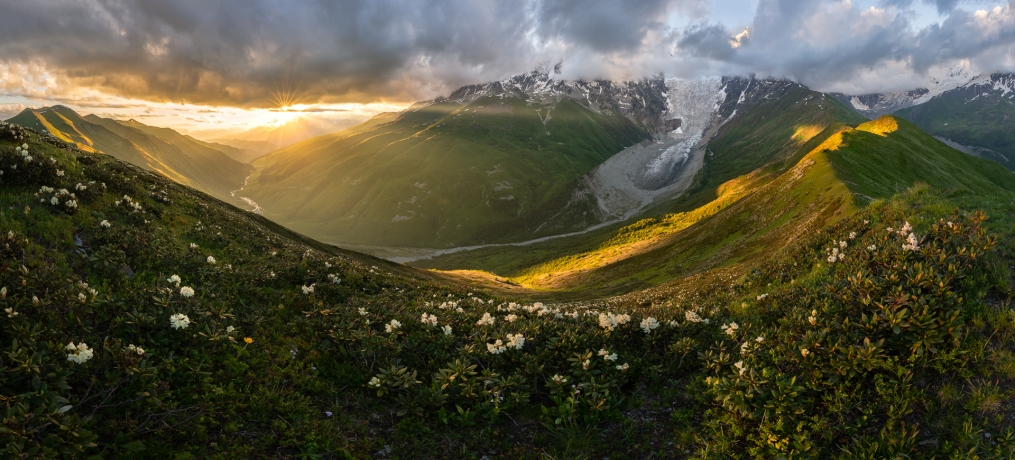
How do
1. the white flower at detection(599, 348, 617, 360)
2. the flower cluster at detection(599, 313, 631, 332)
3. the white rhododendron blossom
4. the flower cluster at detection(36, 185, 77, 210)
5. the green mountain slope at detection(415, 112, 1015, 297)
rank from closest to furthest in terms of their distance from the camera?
the white flower at detection(599, 348, 617, 360)
the flower cluster at detection(599, 313, 631, 332)
the white rhododendron blossom
the flower cluster at detection(36, 185, 77, 210)
the green mountain slope at detection(415, 112, 1015, 297)

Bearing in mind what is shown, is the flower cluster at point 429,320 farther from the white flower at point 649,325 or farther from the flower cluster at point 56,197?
the flower cluster at point 56,197

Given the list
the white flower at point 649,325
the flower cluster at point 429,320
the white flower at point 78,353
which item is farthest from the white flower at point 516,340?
the white flower at point 78,353

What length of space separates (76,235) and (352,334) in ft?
29.2

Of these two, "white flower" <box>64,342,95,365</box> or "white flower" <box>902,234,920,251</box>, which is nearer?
"white flower" <box>64,342,95,365</box>

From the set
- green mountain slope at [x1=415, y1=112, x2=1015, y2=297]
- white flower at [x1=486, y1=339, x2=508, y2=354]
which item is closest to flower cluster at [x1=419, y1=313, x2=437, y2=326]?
white flower at [x1=486, y1=339, x2=508, y2=354]

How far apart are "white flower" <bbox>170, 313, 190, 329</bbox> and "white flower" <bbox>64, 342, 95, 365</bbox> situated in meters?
1.40

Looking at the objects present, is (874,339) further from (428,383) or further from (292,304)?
(292,304)

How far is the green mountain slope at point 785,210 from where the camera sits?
219 ft

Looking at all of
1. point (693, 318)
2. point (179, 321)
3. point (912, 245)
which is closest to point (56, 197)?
point (179, 321)

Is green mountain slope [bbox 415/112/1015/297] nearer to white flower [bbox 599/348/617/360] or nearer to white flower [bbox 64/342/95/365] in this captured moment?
white flower [bbox 599/348/617/360]

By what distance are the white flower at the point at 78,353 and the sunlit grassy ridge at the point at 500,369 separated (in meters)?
0.08

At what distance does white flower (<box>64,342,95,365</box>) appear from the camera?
19.3 ft

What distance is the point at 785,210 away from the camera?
79625mm

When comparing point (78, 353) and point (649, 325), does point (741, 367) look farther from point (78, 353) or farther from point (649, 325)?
point (78, 353)
